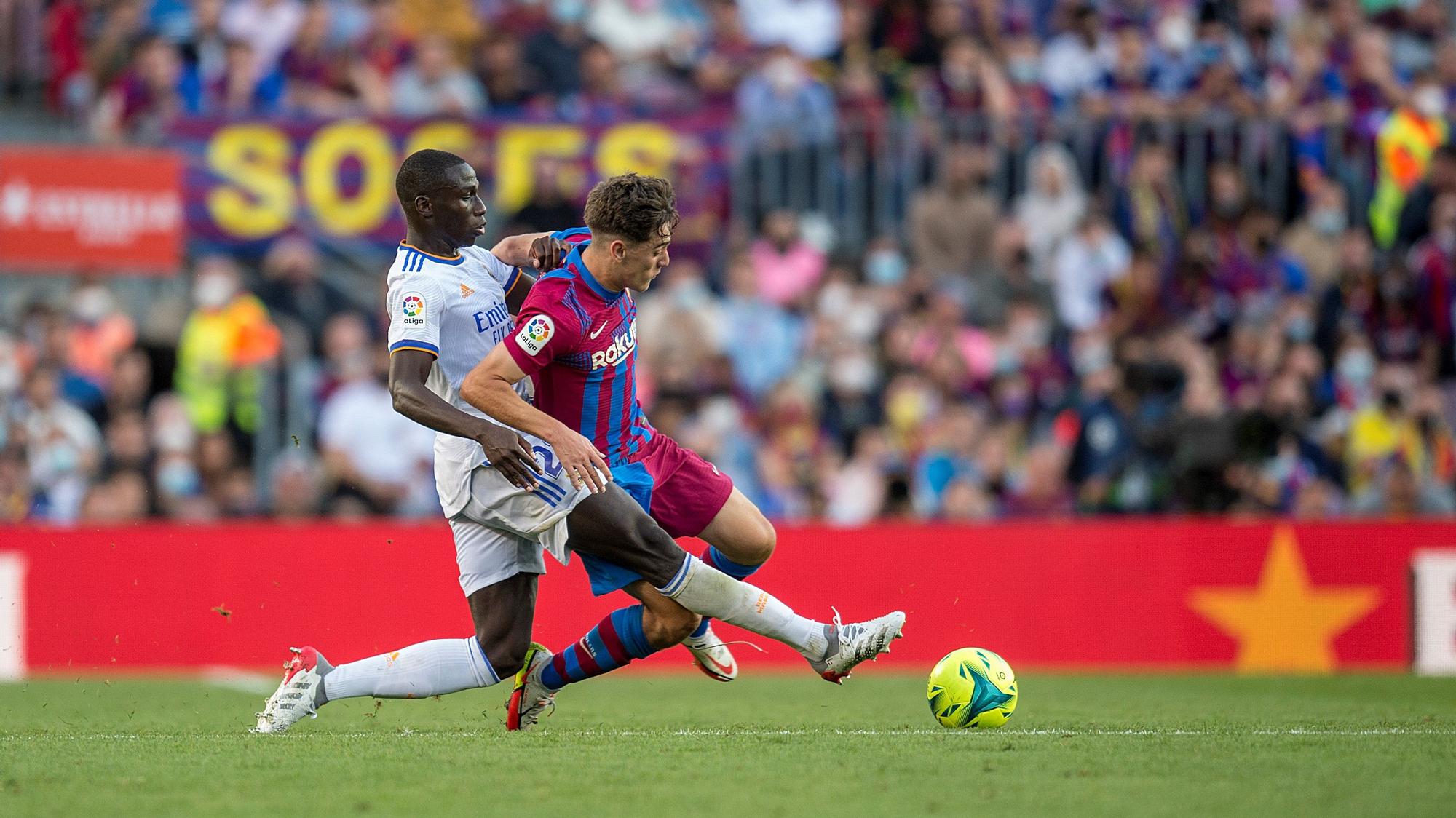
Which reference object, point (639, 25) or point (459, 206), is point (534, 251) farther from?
point (639, 25)

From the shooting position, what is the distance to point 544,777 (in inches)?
240

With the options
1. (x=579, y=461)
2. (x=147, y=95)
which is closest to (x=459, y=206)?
(x=579, y=461)

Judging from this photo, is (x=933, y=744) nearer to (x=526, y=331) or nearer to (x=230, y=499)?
(x=526, y=331)

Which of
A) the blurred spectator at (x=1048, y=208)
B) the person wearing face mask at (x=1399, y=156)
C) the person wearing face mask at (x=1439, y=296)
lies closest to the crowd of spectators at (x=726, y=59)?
the person wearing face mask at (x=1399, y=156)

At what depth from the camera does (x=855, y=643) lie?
283 inches

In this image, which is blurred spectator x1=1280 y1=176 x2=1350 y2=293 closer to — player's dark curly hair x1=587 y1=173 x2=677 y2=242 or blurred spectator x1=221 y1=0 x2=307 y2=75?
blurred spectator x1=221 y1=0 x2=307 y2=75

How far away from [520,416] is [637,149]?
8033 mm

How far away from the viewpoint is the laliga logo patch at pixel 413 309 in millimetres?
6953

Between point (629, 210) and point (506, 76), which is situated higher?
point (506, 76)

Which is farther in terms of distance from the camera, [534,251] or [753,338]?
[753,338]

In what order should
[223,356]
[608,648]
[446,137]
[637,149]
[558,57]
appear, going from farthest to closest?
[558,57], [637,149], [446,137], [223,356], [608,648]

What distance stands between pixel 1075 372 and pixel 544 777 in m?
9.16

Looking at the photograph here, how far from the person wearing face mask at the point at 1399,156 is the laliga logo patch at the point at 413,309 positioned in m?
10.5

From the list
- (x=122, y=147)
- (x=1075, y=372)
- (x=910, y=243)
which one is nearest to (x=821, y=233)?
(x=910, y=243)
